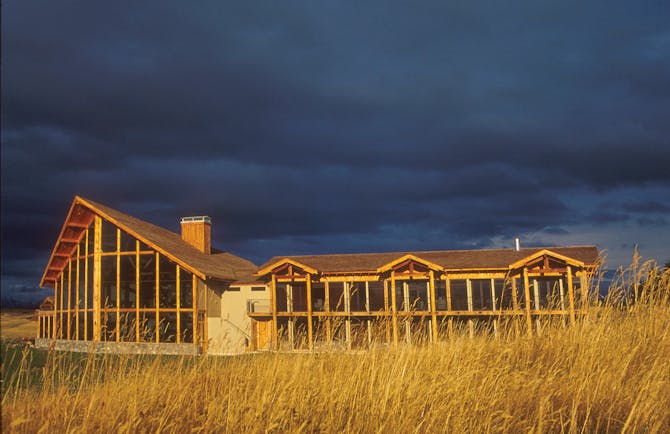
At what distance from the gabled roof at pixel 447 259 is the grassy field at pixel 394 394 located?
1915 centimetres

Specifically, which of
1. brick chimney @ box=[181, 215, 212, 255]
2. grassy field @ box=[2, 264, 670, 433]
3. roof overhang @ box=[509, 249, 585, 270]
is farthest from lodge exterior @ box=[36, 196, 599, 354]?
grassy field @ box=[2, 264, 670, 433]

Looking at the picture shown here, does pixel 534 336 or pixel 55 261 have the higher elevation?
pixel 55 261

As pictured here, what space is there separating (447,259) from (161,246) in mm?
13968

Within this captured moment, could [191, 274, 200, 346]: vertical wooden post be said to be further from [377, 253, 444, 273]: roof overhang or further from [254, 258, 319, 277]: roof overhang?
[377, 253, 444, 273]: roof overhang

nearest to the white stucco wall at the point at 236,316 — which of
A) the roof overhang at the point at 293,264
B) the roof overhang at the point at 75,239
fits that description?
the roof overhang at the point at 75,239

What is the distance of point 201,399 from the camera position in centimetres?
579

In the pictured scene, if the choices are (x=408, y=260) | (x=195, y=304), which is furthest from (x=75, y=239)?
(x=408, y=260)

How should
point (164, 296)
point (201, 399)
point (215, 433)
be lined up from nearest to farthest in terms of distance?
point (215, 433), point (201, 399), point (164, 296)

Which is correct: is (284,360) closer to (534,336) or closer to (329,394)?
(329,394)

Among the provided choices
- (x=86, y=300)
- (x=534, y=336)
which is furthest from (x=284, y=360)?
(x=86, y=300)

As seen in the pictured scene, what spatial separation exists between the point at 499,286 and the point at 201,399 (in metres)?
22.3

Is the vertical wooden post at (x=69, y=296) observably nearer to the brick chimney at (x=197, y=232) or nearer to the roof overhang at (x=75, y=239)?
the roof overhang at (x=75, y=239)

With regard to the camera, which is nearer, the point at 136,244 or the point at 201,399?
the point at 201,399

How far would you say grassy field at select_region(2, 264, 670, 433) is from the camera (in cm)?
487
